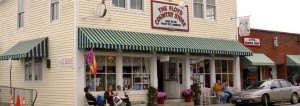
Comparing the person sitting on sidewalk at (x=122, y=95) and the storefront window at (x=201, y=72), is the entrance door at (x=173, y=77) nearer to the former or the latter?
the storefront window at (x=201, y=72)

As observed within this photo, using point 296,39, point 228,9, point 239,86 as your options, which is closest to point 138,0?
point 228,9

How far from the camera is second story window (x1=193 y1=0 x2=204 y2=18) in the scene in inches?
894

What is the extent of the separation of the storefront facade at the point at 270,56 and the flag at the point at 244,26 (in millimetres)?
1605

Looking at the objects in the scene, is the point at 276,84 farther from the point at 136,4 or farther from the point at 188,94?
the point at 136,4

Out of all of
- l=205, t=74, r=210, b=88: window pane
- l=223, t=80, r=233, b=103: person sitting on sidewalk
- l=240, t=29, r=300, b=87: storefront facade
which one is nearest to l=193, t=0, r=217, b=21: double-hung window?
l=240, t=29, r=300, b=87: storefront facade

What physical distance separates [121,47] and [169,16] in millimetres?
4234

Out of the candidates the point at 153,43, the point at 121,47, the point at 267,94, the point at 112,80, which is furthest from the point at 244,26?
the point at 121,47

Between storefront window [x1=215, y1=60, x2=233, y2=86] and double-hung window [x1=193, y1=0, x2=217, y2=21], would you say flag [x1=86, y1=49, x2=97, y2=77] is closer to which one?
double-hung window [x1=193, y1=0, x2=217, y2=21]

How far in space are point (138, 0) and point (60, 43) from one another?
4254 mm

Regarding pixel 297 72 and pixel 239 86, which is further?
pixel 297 72

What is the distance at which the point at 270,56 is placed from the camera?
27.3 metres

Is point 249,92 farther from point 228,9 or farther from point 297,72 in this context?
point 297,72

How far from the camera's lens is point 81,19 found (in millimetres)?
17672

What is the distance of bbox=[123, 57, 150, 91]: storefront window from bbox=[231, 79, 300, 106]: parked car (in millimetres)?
4629
